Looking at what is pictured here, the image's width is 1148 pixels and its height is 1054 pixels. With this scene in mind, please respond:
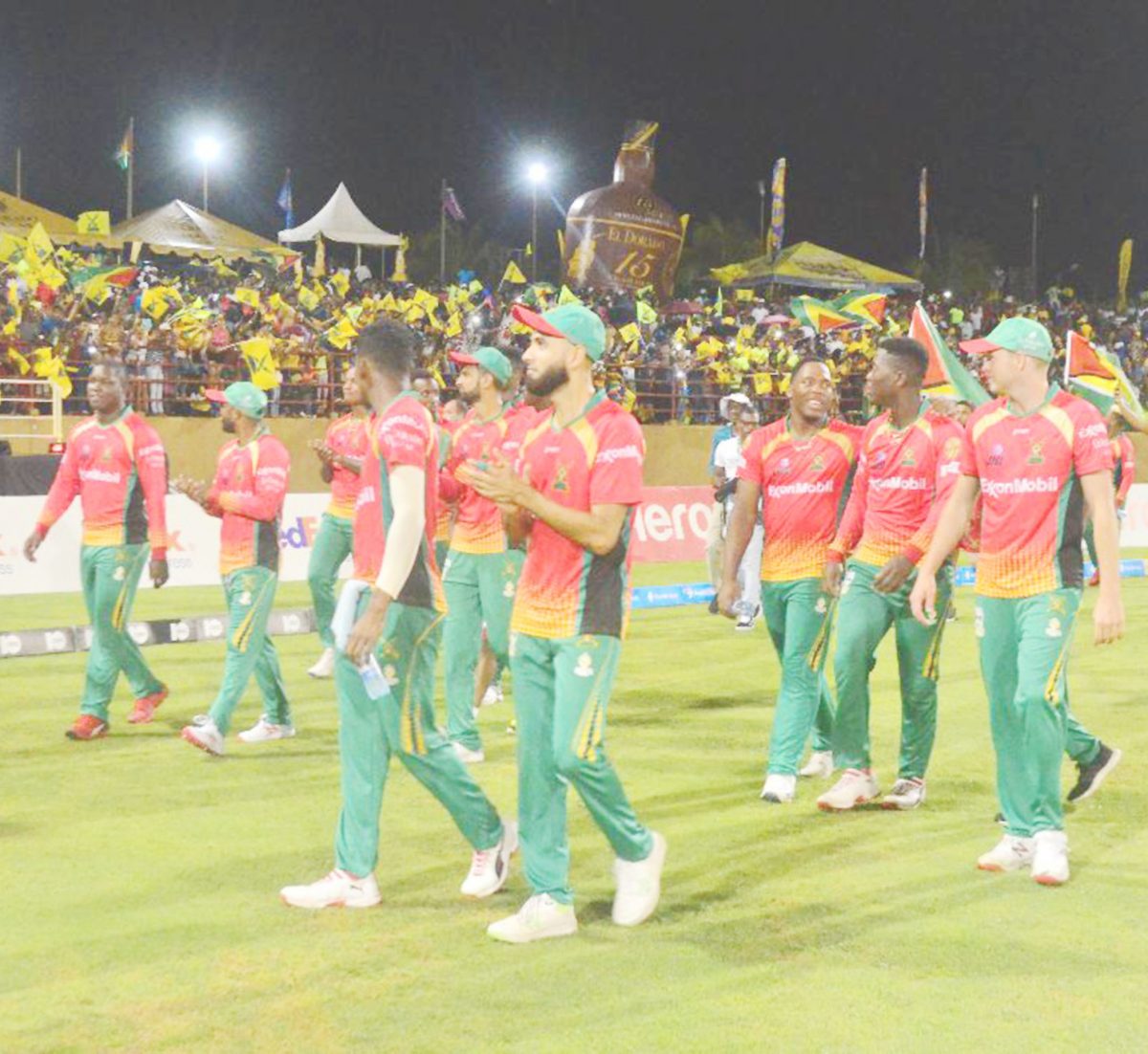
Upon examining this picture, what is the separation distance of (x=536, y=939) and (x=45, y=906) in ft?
6.41

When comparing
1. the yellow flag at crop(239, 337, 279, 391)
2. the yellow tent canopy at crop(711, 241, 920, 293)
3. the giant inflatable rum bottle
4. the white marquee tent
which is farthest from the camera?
the giant inflatable rum bottle

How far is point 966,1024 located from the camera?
4.79 m

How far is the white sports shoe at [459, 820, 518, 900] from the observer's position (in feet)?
20.4

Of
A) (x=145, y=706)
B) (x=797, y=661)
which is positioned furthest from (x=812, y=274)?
(x=797, y=661)

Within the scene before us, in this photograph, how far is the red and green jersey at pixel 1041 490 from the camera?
6441 millimetres

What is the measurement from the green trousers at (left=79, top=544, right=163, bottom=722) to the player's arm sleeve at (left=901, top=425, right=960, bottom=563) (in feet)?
15.7

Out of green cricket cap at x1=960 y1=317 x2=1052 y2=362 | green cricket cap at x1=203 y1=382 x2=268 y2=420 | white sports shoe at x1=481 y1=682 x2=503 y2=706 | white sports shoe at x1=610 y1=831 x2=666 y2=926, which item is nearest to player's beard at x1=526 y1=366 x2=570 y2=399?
white sports shoe at x1=610 y1=831 x2=666 y2=926

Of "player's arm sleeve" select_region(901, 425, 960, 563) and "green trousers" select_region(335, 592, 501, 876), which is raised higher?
"player's arm sleeve" select_region(901, 425, 960, 563)

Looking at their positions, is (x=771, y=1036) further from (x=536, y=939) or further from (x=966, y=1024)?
(x=536, y=939)

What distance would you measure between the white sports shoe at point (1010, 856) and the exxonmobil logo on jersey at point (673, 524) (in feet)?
52.1

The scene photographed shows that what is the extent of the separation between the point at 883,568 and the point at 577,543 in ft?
8.83

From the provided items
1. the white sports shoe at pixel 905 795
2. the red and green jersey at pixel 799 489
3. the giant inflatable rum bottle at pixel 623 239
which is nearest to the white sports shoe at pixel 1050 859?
the white sports shoe at pixel 905 795

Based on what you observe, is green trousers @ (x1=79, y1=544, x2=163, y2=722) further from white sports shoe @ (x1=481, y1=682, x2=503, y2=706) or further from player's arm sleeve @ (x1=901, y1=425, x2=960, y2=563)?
player's arm sleeve @ (x1=901, y1=425, x2=960, y2=563)

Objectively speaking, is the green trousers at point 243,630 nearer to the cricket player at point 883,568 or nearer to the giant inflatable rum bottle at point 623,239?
the cricket player at point 883,568
